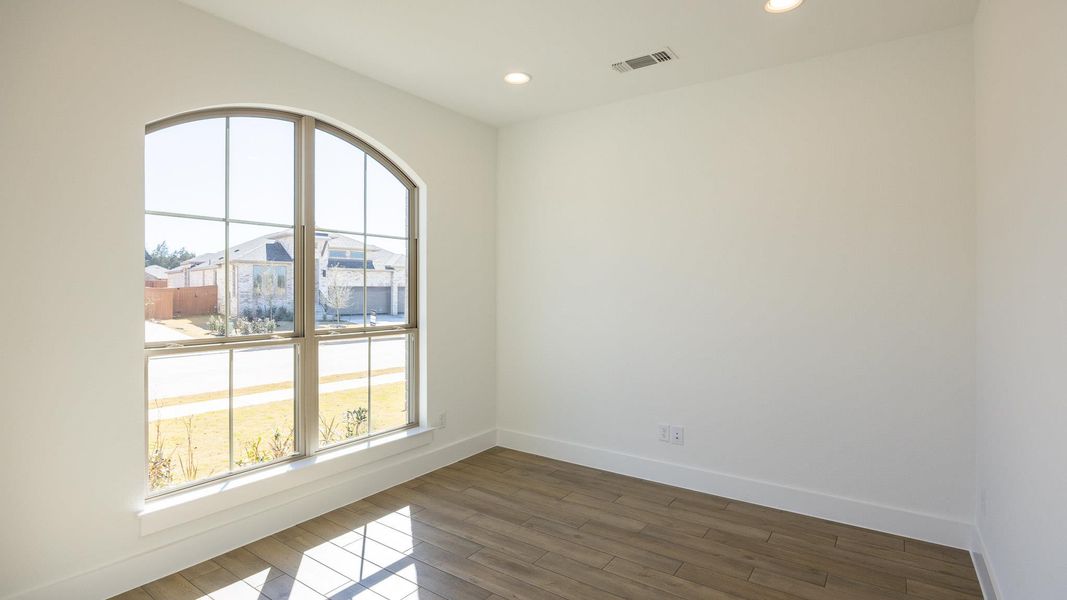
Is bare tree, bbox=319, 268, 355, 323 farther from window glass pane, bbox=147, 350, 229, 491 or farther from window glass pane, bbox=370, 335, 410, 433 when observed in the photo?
window glass pane, bbox=147, 350, 229, 491

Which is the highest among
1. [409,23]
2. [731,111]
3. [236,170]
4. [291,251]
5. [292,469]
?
[409,23]

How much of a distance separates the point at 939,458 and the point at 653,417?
157 centimetres

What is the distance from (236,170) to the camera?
2.78 metres

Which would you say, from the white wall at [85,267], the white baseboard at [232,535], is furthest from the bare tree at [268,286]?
the white baseboard at [232,535]

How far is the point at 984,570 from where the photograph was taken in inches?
92.0

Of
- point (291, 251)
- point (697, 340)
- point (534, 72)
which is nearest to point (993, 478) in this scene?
point (697, 340)

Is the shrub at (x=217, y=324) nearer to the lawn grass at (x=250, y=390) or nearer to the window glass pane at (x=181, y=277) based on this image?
the window glass pane at (x=181, y=277)

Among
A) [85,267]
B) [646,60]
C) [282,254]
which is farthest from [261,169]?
[646,60]

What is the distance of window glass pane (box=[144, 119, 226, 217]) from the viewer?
2.48 metres

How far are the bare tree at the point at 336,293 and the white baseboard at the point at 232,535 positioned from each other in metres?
1.05

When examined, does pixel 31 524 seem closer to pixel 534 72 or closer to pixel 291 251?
pixel 291 251

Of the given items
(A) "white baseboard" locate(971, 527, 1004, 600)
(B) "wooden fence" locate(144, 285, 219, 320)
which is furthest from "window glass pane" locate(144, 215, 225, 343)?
(A) "white baseboard" locate(971, 527, 1004, 600)

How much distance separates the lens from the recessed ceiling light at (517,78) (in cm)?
328

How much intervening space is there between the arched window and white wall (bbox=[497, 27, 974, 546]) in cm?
120
